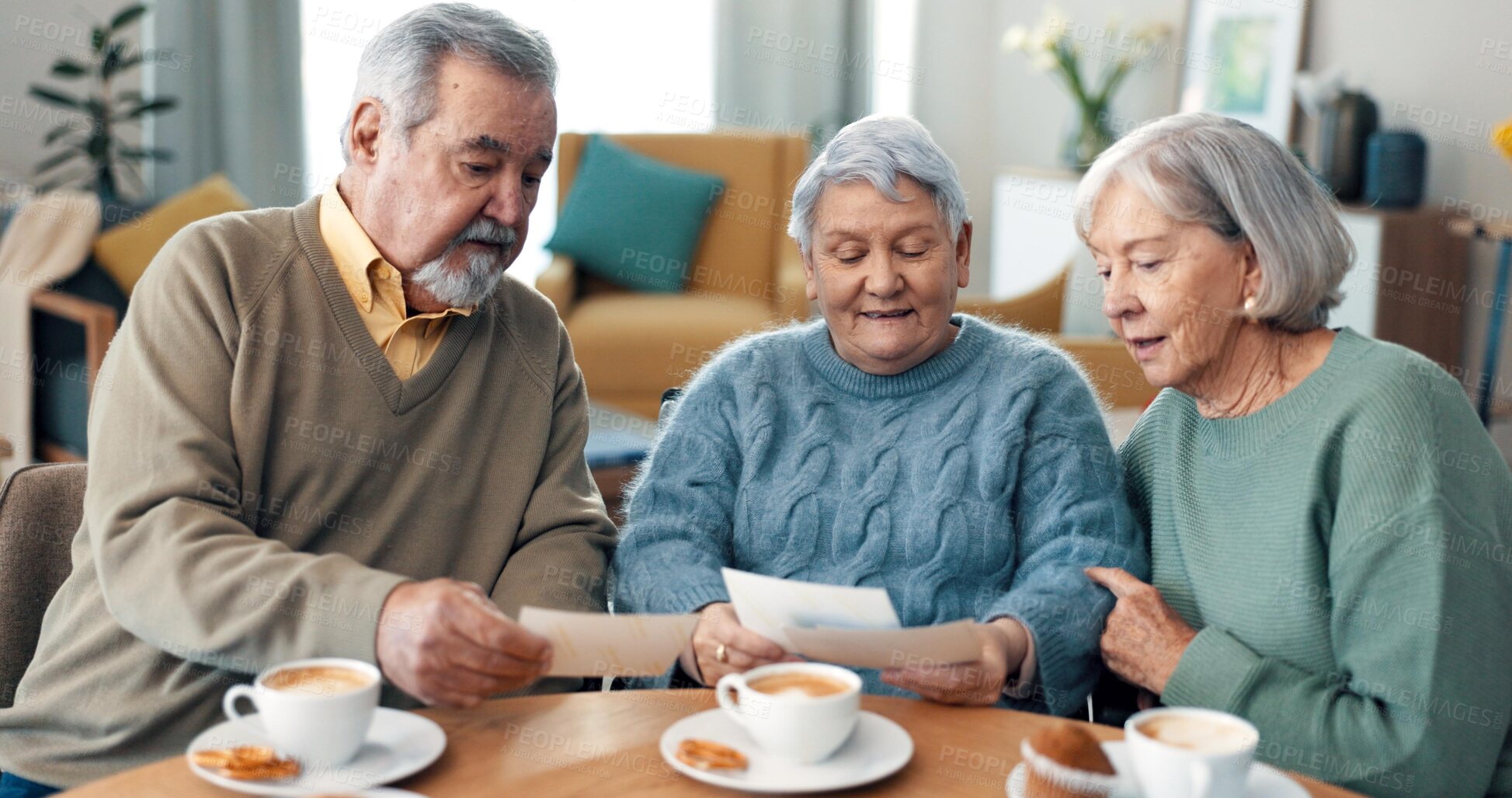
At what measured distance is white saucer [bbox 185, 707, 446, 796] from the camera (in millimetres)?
996

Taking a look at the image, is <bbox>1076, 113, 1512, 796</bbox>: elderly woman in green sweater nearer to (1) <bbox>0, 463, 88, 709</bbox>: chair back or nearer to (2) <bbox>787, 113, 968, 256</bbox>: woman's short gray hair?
(2) <bbox>787, 113, 968, 256</bbox>: woman's short gray hair

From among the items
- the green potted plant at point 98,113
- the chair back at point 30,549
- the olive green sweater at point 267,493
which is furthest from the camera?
the green potted plant at point 98,113

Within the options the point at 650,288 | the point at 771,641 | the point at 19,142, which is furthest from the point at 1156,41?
the point at 771,641

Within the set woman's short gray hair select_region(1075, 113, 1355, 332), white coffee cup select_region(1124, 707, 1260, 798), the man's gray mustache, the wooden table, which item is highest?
woman's short gray hair select_region(1075, 113, 1355, 332)

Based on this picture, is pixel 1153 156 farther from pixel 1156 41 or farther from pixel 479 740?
pixel 1156 41

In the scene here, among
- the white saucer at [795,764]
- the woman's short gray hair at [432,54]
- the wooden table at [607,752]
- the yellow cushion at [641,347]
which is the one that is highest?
the woman's short gray hair at [432,54]

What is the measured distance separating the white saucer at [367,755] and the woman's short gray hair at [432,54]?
28.2 inches

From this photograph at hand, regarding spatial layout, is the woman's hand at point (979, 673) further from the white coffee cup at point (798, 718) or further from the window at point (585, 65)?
the window at point (585, 65)

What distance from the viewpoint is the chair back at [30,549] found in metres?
1.50

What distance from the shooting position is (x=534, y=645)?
1154mm

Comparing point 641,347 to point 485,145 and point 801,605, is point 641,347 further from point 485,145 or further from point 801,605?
point 801,605

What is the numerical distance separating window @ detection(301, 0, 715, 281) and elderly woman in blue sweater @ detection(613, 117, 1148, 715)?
359 cm

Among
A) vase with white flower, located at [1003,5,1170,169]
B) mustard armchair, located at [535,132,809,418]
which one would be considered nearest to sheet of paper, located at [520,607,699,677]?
mustard armchair, located at [535,132,809,418]

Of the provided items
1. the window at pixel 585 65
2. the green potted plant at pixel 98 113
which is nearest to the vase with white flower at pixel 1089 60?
the window at pixel 585 65
